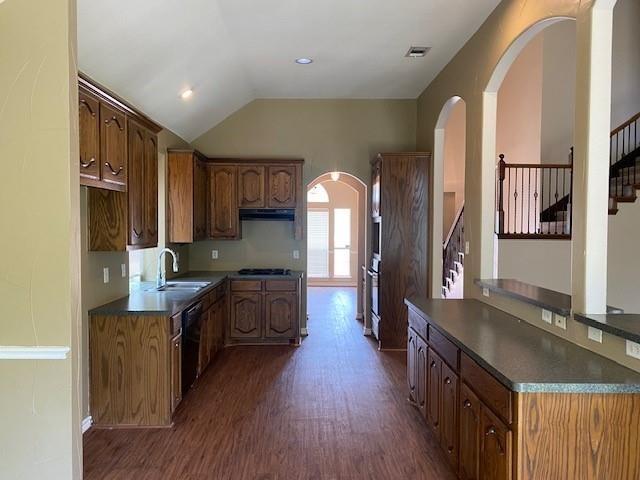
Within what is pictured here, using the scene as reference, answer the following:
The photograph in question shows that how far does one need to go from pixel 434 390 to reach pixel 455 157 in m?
6.49

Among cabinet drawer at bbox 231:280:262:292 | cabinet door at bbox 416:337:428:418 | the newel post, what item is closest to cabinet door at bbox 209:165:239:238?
cabinet drawer at bbox 231:280:262:292

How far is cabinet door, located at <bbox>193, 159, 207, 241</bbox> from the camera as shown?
5266 millimetres

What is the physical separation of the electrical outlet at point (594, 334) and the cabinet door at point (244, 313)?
156 inches

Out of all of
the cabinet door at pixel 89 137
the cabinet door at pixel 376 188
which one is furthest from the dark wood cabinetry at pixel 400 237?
the cabinet door at pixel 89 137

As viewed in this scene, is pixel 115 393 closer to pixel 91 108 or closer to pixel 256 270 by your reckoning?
pixel 91 108

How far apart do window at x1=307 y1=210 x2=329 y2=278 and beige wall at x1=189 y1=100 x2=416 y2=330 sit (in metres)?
5.66

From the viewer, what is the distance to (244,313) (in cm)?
561

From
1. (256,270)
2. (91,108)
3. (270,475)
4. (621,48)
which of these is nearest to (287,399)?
(270,475)

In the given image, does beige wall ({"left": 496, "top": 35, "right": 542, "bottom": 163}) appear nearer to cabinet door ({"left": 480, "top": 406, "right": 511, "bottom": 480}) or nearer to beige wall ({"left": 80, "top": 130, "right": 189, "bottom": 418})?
cabinet door ({"left": 480, "top": 406, "right": 511, "bottom": 480})

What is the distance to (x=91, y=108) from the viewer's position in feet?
9.22

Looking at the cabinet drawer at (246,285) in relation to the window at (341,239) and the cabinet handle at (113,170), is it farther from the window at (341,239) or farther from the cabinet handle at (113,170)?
the window at (341,239)

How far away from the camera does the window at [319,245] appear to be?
1186 centimetres

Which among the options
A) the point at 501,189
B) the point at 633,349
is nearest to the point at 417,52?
the point at 501,189

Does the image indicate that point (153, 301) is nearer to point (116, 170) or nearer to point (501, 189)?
point (116, 170)
